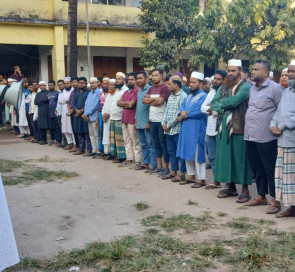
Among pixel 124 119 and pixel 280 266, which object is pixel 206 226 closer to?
pixel 280 266

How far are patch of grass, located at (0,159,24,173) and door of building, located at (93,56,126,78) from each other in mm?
9842

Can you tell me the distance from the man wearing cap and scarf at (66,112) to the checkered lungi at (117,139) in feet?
6.81

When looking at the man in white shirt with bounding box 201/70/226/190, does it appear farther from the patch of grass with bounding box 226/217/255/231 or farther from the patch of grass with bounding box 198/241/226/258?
the patch of grass with bounding box 198/241/226/258

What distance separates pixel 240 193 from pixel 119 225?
221 centimetres

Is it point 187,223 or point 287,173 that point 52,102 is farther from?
point 287,173

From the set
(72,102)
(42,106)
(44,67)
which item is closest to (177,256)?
(72,102)

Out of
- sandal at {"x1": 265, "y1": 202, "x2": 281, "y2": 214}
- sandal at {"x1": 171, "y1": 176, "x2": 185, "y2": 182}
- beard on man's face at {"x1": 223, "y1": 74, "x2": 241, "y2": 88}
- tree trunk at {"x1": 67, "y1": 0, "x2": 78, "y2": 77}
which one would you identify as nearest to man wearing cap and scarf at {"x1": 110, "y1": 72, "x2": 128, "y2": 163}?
sandal at {"x1": 171, "y1": 176, "x2": 185, "y2": 182}

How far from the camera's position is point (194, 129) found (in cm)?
708

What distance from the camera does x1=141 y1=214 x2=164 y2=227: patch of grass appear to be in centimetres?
534

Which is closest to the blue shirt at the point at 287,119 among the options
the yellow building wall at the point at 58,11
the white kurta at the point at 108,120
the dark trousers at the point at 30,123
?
the white kurta at the point at 108,120

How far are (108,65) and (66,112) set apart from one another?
852 cm

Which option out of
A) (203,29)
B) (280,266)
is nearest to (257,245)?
(280,266)

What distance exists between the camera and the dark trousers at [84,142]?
10.7 metres

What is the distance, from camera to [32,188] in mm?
7473
